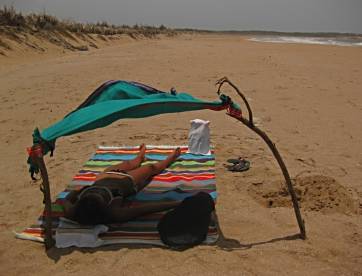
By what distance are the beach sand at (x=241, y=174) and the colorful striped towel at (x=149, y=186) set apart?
0.13 meters

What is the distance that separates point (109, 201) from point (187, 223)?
2.43 ft

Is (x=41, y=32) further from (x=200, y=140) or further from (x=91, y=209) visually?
(x=91, y=209)

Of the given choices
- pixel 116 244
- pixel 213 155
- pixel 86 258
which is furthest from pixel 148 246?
pixel 213 155

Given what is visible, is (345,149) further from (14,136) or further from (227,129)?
(14,136)

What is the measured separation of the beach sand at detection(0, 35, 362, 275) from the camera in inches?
128

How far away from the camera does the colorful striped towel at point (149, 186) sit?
359 cm

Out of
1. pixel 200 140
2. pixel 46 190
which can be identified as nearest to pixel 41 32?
pixel 200 140

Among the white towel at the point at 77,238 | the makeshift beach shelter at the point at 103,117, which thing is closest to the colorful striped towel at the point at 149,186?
the white towel at the point at 77,238

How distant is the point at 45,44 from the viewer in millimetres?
21562

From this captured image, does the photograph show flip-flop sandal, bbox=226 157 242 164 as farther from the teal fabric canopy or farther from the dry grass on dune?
the dry grass on dune

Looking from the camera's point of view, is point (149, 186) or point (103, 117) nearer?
point (103, 117)

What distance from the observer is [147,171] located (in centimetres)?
463

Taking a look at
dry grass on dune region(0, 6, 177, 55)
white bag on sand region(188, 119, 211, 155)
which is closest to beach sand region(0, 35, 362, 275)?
white bag on sand region(188, 119, 211, 155)

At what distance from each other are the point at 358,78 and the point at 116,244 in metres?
11.0
